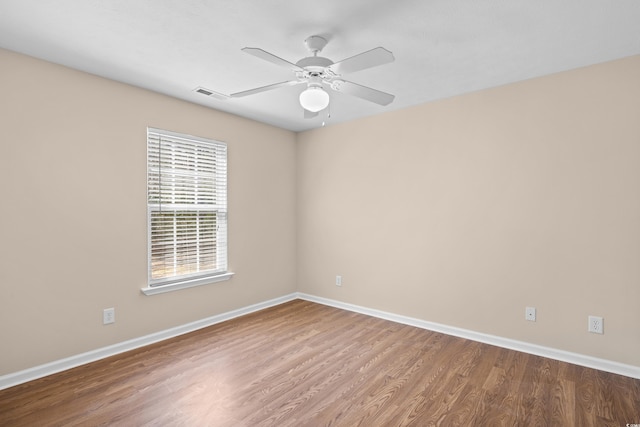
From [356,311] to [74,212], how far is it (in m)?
3.19

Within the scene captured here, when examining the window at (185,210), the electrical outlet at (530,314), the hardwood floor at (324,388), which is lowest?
the hardwood floor at (324,388)

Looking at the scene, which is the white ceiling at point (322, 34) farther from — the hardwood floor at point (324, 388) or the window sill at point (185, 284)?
the hardwood floor at point (324, 388)

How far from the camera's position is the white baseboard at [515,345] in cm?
252

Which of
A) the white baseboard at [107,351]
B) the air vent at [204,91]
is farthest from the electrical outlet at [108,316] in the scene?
the air vent at [204,91]

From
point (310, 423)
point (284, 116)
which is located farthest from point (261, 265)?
point (310, 423)

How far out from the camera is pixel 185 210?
347 cm

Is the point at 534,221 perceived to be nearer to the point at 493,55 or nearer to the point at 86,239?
the point at 493,55

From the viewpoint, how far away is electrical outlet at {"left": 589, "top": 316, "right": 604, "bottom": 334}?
2.58 meters

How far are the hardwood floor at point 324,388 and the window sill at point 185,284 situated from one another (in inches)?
20.1

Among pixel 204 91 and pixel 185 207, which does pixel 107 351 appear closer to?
pixel 185 207

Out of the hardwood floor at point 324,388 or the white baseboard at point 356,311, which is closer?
the hardwood floor at point 324,388

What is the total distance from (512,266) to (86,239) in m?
3.86

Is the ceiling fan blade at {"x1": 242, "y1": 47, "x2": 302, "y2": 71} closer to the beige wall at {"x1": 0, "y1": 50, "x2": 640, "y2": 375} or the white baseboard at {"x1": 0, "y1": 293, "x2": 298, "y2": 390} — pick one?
the beige wall at {"x1": 0, "y1": 50, "x2": 640, "y2": 375}

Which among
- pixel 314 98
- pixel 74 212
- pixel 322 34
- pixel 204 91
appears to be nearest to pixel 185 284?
pixel 74 212
